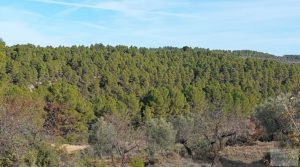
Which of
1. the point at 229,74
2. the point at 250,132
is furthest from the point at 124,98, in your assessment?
the point at 229,74

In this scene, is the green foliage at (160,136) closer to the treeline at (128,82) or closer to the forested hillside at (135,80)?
the treeline at (128,82)

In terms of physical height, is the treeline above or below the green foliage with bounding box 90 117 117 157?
above

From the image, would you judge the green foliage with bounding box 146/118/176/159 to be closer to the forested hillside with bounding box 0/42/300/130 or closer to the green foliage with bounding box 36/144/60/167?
the green foliage with bounding box 36/144/60/167

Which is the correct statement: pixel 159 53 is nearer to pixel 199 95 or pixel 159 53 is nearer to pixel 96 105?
pixel 199 95


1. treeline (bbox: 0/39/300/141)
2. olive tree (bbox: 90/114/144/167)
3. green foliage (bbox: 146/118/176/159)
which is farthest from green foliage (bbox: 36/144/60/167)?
treeline (bbox: 0/39/300/141)

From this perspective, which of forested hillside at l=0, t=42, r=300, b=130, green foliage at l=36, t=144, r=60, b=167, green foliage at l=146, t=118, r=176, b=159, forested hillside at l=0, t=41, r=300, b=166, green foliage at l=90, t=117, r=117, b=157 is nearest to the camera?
green foliage at l=36, t=144, r=60, b=167

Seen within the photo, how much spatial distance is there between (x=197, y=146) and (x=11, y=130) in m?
15.7

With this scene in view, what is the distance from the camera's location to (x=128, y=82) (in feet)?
208

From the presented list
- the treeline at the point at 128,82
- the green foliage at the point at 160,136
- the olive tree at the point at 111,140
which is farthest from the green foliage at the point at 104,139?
the treeline at the point at 128,82

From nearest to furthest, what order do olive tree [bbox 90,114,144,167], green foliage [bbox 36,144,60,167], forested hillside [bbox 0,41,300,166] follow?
green foliage [bbox 36,144,60,167] < forested hillside [bbox 0,41,300,166] < olive tree [bbox 90,114,144,167]

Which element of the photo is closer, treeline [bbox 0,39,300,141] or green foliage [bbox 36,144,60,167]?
green foliage [bbox 36,144,60,167]

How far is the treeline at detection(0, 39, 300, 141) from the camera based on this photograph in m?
45.2

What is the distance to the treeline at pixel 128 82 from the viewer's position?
4516 centimetres

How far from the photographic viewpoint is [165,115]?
168 feet
